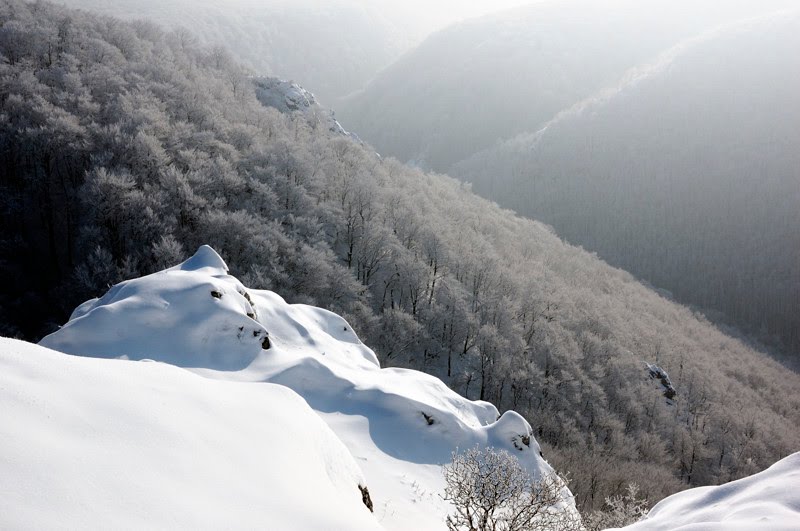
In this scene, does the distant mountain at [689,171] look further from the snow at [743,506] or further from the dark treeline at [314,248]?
the snow at [743,506]

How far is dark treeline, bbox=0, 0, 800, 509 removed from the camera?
3516 cm

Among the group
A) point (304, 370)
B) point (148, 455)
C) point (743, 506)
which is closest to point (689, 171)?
point (304, 370)

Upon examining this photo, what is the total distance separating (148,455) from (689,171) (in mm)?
184015

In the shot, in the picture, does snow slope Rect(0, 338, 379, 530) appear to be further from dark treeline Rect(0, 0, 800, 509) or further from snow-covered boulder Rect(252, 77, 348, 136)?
snow-covered boulder Rect(252, 77, 348, 136)

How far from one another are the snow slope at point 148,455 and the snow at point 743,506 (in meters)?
5.16

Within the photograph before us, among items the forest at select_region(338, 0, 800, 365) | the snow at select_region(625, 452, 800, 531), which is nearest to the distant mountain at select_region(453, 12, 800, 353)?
the forest at select_region(338, 0, 800, 365)

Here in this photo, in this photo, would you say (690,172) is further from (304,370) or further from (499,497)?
(499,497)

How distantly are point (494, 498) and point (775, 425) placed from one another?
67.1m

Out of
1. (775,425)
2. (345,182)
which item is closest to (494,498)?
(345,182)

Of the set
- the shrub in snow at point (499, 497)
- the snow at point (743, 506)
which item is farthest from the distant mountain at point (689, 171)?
the shrub in snow at point (499, 497)

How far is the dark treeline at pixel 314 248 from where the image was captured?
115ft

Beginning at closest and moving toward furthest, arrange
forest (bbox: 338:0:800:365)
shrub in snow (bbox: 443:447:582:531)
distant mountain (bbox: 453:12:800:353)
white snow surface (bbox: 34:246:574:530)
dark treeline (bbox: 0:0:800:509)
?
shrub in snow (bbox: 443:447:582:531), white snow surface (bbox: 34:246:574:530), dark treeline (bbox: 0:0:800:509), forest (bbox: 338:0:800:365), distant mountain (bbox: 453:12:800:353)

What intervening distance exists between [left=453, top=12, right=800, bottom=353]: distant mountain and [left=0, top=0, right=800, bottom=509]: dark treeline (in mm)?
82364

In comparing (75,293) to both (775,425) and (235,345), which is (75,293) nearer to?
(235,345)
